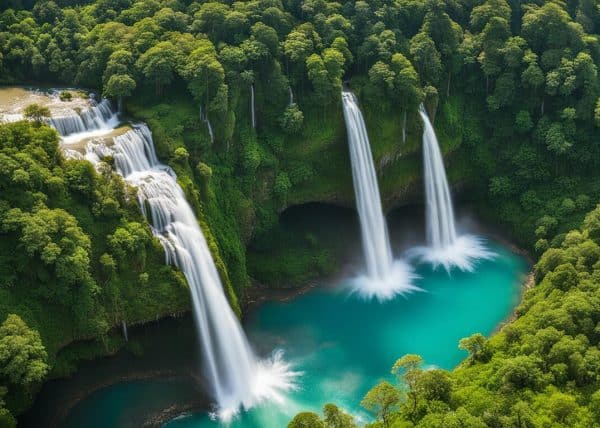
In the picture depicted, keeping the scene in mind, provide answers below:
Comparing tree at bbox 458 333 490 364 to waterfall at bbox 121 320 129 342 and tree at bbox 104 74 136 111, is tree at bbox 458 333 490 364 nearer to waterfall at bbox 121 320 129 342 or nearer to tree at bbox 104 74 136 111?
waterfall at bbox 121 320 129 342

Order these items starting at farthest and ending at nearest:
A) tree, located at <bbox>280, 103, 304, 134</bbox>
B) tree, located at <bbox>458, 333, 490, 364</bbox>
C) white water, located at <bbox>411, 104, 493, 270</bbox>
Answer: white water, located at <bbox>411, 104, 493, 270</bbox>, tree, located at <bbox>280, 103, 304, 134</bbox>, tree, located at <bbox>458, 333, 490, 364</bbox>

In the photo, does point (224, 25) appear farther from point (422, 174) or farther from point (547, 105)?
point (547, 105)

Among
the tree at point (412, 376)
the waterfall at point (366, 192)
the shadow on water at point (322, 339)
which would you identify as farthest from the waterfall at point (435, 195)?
the tree at point (412, 376)

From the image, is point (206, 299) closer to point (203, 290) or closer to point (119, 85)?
point (203, 290)

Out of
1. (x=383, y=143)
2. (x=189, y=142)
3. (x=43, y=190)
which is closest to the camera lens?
(x=43, y=190)

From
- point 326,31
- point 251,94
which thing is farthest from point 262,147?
point 326,31

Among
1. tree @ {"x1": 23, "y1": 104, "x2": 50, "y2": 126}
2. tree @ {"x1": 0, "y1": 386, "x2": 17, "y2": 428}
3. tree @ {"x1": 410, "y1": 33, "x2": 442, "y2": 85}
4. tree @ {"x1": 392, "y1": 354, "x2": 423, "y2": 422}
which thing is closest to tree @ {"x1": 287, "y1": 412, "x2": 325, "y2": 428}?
tree @ {"x1": 392, "y1": 354, "x2": 423, "y2": 422}
